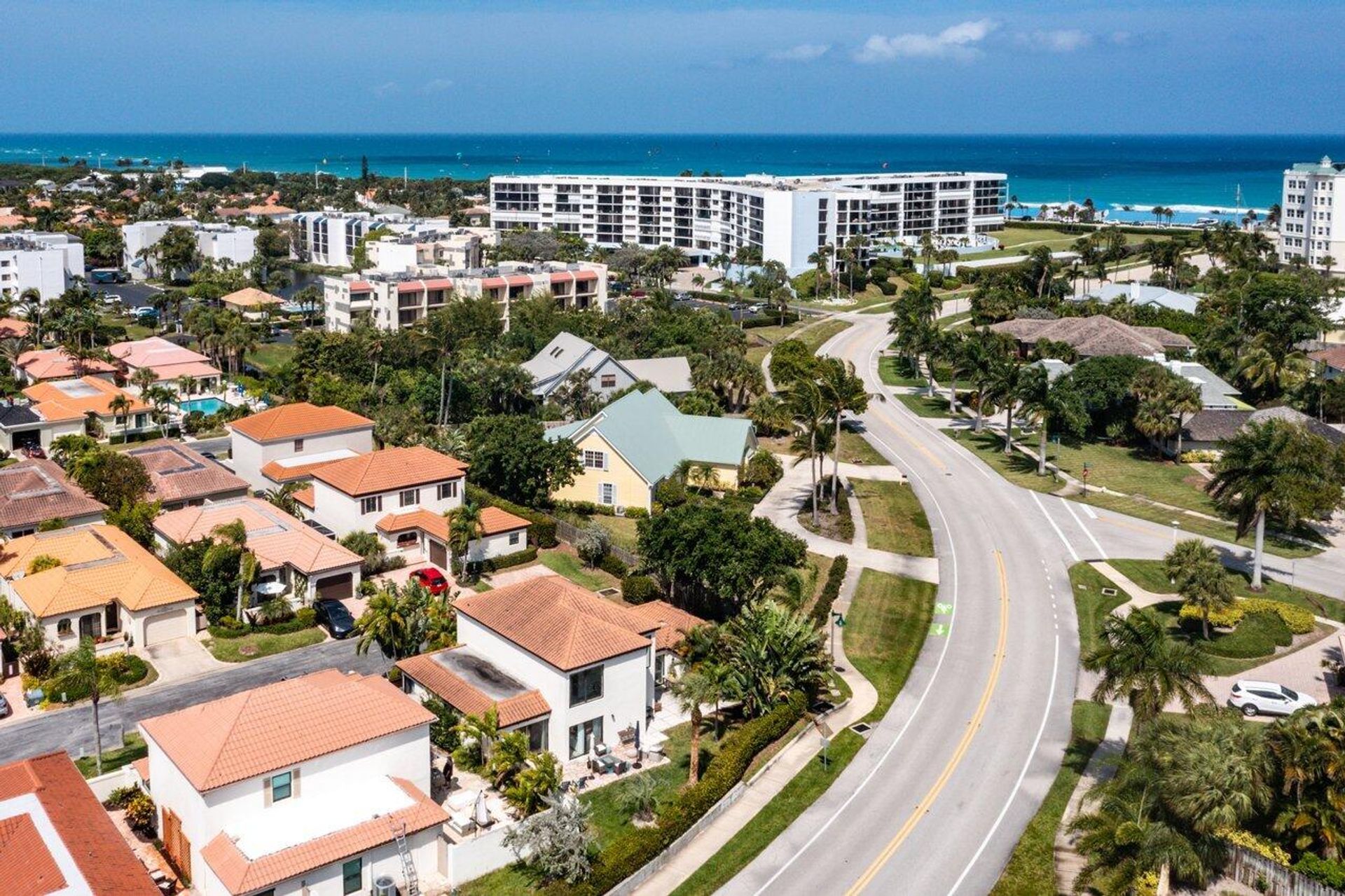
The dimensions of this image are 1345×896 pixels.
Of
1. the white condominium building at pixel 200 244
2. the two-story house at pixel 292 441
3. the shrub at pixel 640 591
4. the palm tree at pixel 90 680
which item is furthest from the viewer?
the white condominium building at pixel 200 244

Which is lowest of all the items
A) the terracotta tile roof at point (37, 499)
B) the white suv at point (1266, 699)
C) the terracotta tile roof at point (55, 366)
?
the white suv at point (1266, 699)

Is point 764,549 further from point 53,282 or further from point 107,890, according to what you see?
point 53,282

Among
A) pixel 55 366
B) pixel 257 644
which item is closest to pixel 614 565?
pixel 257 644

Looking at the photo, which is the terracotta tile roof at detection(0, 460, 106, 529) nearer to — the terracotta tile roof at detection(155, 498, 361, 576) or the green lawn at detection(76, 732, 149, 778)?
the terracotta tile roof at detection(155, 498, 361, 576)

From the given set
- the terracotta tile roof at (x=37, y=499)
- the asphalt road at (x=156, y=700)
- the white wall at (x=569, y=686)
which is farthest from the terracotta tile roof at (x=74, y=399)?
the white wall at (x=569, y=686)

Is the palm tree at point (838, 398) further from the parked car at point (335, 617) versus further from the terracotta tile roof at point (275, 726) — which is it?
the terracotta tile roof at point (275, 726)

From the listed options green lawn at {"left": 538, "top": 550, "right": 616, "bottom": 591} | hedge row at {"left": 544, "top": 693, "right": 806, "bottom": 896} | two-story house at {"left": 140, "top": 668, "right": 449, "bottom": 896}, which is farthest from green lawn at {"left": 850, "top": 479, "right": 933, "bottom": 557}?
two-story house at {"left": 140, "top": 668, "right": 449, "bottom": 896}
